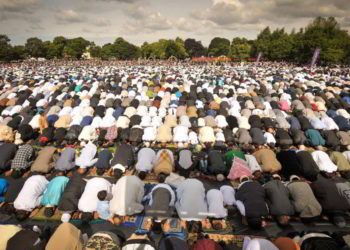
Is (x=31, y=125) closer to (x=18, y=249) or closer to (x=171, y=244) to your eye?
(x=18, y=249)

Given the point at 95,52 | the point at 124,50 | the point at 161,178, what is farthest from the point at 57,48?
the point at 161,178

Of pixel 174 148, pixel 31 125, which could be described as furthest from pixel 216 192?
pixel 31 125

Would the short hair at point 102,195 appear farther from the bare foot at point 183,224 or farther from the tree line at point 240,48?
the tree line at point 240,48

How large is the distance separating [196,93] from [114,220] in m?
10.7

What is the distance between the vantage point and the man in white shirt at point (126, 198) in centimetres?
436

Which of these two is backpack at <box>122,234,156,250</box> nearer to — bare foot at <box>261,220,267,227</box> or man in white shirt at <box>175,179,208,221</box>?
man in white shirt at <box>175,179,208,221</box>

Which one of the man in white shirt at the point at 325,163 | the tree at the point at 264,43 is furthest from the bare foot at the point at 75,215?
the tree at the point at 264,43

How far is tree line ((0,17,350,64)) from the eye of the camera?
41.1 m

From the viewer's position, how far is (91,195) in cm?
452

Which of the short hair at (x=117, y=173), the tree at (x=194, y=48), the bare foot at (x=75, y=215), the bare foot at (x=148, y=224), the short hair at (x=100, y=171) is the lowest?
the bare foot at (x=148, y=224)

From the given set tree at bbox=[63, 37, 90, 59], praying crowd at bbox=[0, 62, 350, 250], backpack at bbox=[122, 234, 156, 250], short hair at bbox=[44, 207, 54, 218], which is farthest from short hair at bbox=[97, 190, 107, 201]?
tree at bbox=[63, 37, 90, 59]

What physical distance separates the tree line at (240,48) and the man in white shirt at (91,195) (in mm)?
46811

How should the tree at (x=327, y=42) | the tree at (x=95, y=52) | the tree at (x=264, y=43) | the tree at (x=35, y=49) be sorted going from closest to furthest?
the tree at (x=327, y=42) < the tree at (x=264, y=43) < the tree at (x=35, y=49) < the tree at (x=95, y=52)

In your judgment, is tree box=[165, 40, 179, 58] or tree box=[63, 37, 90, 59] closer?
tree box=[165, 40, 179, 58]
